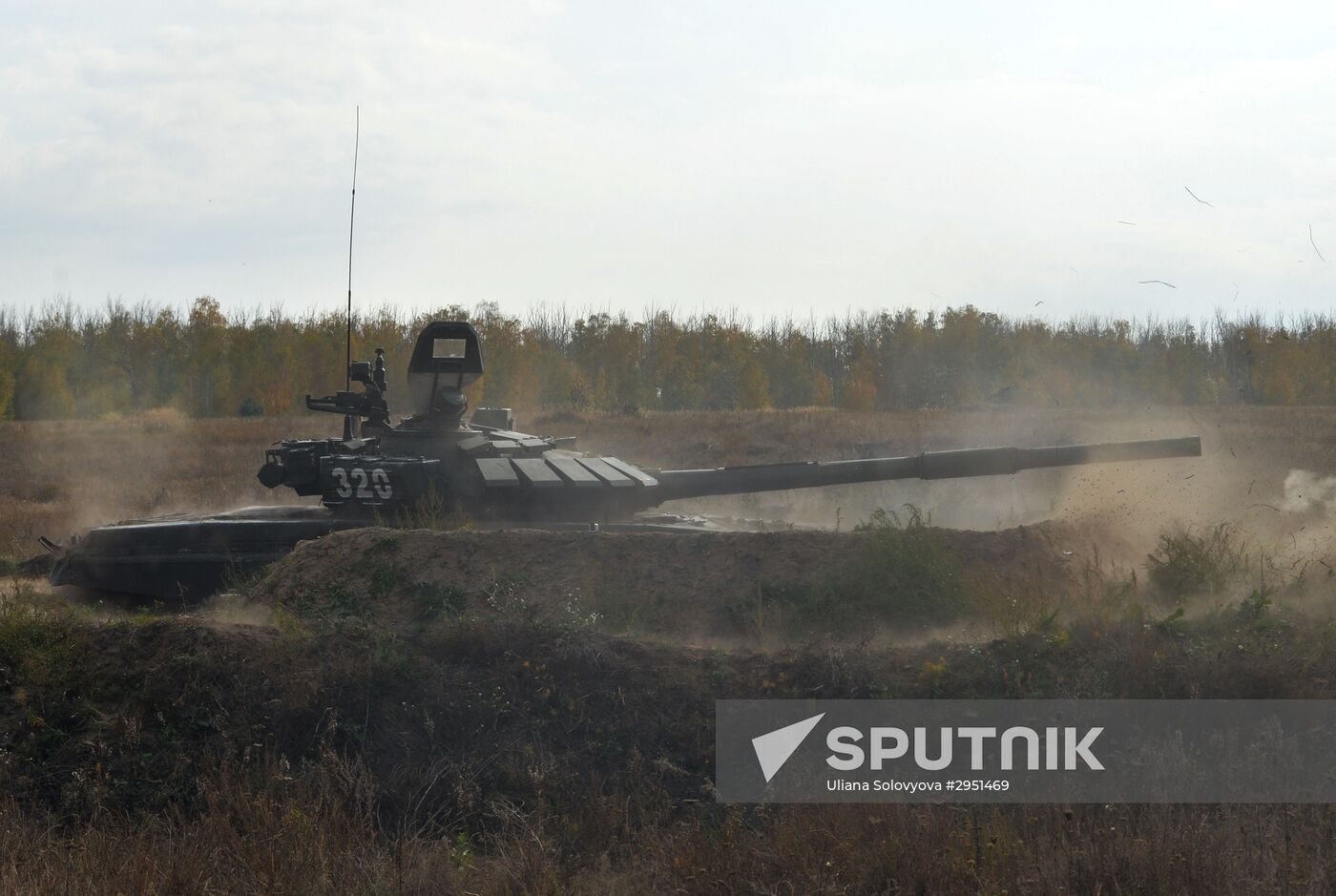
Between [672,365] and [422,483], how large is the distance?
2172 inches

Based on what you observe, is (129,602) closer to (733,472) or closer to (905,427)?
(733,472)

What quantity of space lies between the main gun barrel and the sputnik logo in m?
5.53

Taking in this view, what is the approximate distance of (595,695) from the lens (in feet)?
27.4

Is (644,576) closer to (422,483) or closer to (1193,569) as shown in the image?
(422,483)

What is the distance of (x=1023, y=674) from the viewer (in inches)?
329

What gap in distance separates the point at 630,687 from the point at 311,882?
2.85m

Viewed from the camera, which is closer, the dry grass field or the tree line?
the dry grass field

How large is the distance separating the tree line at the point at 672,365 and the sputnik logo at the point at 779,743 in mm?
47735

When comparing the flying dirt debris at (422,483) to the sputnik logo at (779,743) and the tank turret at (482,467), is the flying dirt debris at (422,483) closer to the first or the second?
the tank turret at (482,467)

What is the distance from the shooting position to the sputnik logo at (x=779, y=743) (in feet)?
25.4

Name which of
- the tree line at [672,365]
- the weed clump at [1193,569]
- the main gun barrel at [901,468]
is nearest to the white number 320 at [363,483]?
the main gun barrel at [901,468]

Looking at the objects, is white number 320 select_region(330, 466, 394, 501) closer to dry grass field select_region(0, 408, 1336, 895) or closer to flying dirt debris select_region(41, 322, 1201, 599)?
flying dirt debris select_region(41, 322, 1201, 599)

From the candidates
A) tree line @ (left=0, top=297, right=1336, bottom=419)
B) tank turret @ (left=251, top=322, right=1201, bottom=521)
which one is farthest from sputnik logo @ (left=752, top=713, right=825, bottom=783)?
tree line @ (left=0, top=297, right=1336, bottom=419)

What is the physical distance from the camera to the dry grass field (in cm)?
Result: 625
